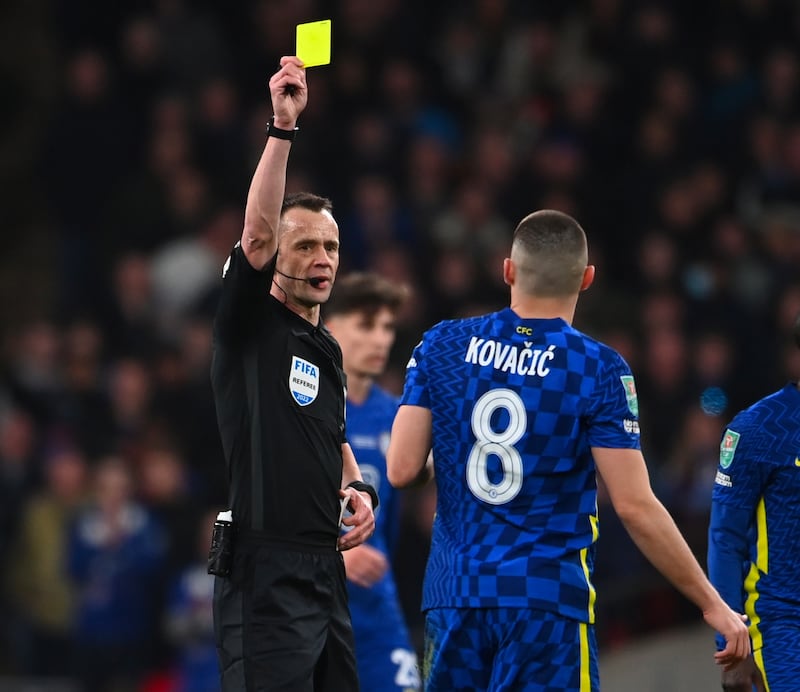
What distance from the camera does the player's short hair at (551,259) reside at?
505cm

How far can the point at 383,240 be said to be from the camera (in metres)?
12.1

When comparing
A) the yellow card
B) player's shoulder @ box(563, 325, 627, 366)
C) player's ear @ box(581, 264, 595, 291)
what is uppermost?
the yellow card

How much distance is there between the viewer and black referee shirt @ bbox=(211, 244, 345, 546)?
4914mm

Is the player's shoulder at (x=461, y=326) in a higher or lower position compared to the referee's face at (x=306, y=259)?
lower

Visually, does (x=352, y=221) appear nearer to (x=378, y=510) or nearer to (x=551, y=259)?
(x=378, y=510)

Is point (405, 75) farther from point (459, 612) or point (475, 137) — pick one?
point (459, 612)

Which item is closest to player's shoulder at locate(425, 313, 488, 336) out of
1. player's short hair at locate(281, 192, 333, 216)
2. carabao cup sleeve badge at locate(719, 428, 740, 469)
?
player's short hair at locate(281, 192, 333, 216)

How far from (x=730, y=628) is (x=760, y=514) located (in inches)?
26.5

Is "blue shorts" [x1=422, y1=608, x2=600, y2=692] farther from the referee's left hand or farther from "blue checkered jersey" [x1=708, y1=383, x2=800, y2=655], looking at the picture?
"blue checkered jersey" [x1=708, y1=383, x2=800, y2=655]

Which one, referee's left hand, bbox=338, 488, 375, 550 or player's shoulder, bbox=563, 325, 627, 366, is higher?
player's shoulder, bbox=563, 325, 627, 366

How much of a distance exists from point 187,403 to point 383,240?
198 cm

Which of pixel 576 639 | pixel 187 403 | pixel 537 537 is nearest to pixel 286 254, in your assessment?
pixel 537 537

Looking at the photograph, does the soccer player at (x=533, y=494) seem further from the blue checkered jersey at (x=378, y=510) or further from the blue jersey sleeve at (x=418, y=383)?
the blue checkered jersey at (x=378, y=510)

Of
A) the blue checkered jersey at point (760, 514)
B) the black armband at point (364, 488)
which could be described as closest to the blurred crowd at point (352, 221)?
the blue checkered jersey at point (760, 514)
